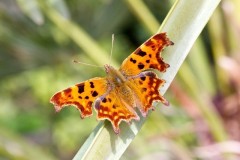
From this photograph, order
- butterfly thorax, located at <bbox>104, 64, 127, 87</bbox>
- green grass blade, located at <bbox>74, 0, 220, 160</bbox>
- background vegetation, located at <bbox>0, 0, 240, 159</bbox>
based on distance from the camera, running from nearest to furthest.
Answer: green grass blade, located at <bbox>74, 0, 220, 160</bbox> → butterfly thorax, located at <bbox>104, 64, 127, 87</bbox> → background vegetation, located at <bbox>0, 0, 240, 159</bbox>

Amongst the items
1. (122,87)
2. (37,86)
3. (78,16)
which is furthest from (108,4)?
(37,86)

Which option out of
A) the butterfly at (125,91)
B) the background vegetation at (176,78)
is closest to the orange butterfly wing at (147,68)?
the butterfly at (125,91)

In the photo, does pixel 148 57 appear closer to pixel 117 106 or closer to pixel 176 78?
pixel 117 106

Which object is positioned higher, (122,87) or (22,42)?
(22,42)

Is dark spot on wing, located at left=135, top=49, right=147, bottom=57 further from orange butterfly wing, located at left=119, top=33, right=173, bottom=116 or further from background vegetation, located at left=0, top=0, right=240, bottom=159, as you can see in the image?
background vegetation, located at left=0, top=0, right=240, bottom=159

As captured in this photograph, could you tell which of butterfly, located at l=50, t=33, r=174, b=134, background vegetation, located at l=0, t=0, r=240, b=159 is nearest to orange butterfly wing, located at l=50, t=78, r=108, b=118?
butterfly, located at l=50, t=33, r=174, b=134

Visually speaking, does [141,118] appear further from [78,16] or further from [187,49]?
[78,16]

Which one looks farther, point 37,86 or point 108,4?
point 37,86
